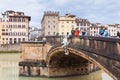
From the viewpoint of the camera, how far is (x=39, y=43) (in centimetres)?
3091

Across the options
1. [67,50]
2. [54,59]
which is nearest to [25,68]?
[54,59]

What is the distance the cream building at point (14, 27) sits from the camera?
3489 inches

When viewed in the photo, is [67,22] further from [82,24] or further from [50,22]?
[50,22]

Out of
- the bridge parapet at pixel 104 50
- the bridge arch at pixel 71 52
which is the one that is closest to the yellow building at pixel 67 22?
the bridge arch at pixel 71 52

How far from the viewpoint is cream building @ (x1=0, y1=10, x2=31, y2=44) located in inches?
3489

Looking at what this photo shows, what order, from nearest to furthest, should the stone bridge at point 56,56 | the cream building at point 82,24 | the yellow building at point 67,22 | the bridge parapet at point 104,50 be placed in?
the bridge parapet at point 104,50
the stone bridge at point 56,56
the yellow building at point 67,22
the cream building at point 82,24

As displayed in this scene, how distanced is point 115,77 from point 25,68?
18177 mm

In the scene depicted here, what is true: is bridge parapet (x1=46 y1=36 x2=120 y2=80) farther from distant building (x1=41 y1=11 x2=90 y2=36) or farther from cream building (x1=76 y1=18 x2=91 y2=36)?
cream building (x1=76 y1=18 x2=91 y2=36)

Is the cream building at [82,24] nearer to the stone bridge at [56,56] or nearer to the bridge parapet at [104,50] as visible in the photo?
the stone bridge at [56,56]

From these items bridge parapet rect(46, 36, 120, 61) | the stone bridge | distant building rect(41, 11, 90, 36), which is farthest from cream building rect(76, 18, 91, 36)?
bridge parapet rect(46, 36, 120, 61)

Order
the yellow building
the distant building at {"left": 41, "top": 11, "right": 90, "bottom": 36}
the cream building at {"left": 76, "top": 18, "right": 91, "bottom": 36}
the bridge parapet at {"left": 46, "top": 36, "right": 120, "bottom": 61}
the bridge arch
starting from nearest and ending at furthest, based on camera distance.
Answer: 1. the bridge parapet at {"left": 46, "top": 36, "right": 120, "bottom": 61}
2. the bridge arch
3. the distant building at {"left": 41, "top": 11, "right": 90, "bottom": 36}
4. the yellow building
5. the cream building at {"left": 76, "top": 18, "right": 91, "bottom": 36}

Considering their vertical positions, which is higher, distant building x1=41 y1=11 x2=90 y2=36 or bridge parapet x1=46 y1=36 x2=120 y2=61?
distant building x1=41 y1=11 x2=90 y2=36

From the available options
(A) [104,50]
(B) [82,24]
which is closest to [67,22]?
(B) [82,24]

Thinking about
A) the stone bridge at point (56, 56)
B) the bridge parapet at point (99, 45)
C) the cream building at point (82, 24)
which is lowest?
the stone bridge at point (56, 56)
